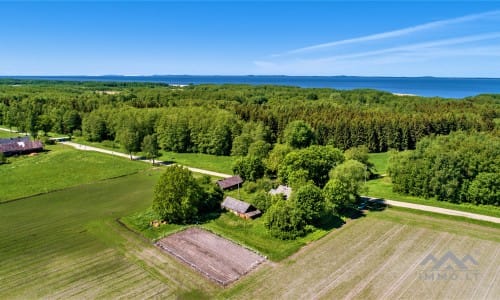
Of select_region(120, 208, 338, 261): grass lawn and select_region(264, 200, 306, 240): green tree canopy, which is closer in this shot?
select_region(120, 208, 338, 261): grass lawn

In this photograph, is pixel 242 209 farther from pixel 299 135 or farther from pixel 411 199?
pixel 299 135

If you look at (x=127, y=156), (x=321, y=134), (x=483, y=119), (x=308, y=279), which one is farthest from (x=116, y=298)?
(x=483, y=119)

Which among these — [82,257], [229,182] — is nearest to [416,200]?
[229,182]

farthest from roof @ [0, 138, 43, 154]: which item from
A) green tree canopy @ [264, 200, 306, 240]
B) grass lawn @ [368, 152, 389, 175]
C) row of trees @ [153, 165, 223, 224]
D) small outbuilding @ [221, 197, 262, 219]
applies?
grass lawn @ [368, 152, 389, 175]

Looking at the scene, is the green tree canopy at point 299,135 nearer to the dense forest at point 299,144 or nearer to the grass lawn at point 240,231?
the dense forest at point 299,144

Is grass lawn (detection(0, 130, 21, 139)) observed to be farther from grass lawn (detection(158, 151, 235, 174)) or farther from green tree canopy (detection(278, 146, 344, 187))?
green tree canopy (detection(278, 146, 344, 187))

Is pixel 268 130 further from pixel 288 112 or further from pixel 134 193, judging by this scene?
pixel 134 193
